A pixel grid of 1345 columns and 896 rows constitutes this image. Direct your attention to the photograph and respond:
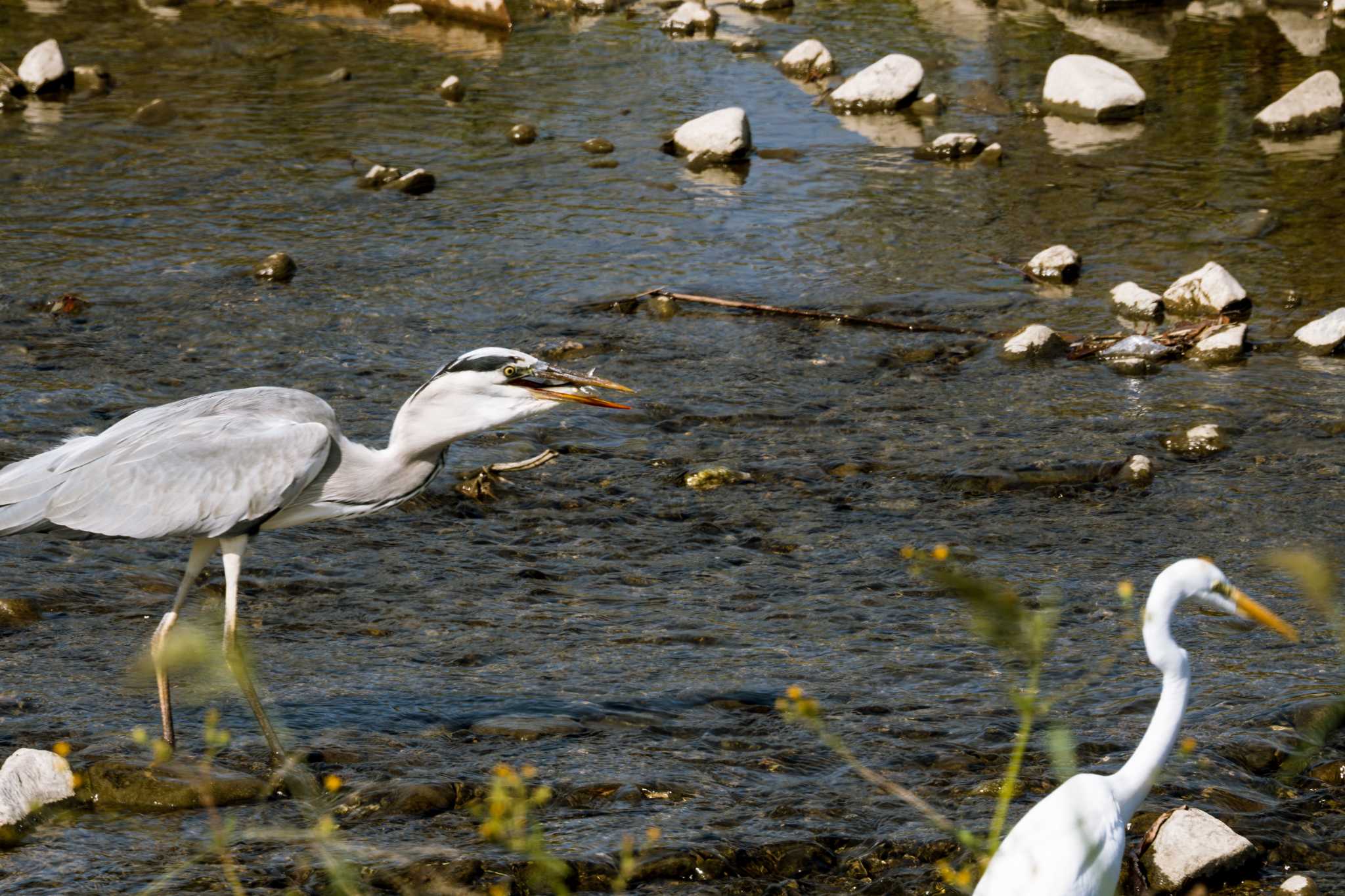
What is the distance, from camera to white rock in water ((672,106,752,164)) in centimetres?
1186

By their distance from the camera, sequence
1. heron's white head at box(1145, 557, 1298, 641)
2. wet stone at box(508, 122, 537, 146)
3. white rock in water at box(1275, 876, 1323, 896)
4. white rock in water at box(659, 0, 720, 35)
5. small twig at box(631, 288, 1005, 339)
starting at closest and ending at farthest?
heron's white head at box(1145, 557, 1298, 641) < white rock in water at box(1275, 876, 1323, 896) < small twig at box(631, 288, 1005, 339) < wet stone at box(508, 122, 537, 146) < white rock in water at box(659, 0, 720, 35)

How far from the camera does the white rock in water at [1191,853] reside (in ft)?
14.1

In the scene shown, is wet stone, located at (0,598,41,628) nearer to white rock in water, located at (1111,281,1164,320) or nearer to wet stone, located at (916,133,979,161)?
white rock in water, located at (1111,281,1164,320)

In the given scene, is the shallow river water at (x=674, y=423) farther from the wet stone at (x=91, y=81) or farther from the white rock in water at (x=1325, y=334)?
the wet stone at (x=91, y=81)

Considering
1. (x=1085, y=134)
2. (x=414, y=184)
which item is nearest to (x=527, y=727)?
(x=414, y=184)

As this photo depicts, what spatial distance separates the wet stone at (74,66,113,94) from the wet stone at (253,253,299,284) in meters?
4.64

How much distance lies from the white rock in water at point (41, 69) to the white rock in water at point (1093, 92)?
788cm

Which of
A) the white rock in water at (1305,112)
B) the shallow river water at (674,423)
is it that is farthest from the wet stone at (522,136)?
the white rock in water at (1305,112)

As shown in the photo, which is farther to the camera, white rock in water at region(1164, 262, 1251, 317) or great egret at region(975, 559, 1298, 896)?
white rock in water at region(1164, 262, 1251, 317)

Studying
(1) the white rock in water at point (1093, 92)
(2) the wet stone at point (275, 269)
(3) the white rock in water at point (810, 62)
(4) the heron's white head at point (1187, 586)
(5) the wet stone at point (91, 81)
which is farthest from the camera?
(3) the white rock in water at point (810, 62)

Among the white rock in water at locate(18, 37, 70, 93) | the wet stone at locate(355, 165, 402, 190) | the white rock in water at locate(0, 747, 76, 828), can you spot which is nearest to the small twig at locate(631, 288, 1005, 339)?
the wet stone at locate(355, 165, 402, 190)

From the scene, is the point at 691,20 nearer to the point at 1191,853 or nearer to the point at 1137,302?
the point at 1137,302

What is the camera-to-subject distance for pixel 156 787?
15.8ft

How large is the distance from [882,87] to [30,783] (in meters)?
9.99
